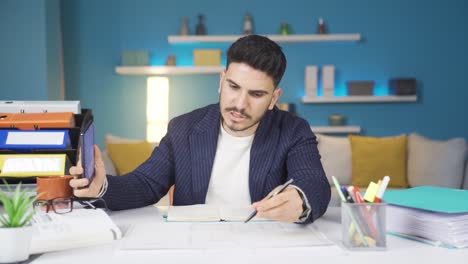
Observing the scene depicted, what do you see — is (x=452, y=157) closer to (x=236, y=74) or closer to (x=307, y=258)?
(x=236, y=74)

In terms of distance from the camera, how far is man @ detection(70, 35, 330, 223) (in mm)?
1808

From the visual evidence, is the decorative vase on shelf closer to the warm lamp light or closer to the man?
the warm lamp light

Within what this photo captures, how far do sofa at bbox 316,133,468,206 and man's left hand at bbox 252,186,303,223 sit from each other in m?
3.33

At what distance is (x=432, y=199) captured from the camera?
54.8 inches

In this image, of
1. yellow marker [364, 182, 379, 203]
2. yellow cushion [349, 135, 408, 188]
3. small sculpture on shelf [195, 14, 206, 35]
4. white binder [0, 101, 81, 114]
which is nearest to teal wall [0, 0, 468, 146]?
small sculpture on shelf [195, 14, 206, 35]

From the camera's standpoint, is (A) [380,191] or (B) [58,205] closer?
(A) [380,191]

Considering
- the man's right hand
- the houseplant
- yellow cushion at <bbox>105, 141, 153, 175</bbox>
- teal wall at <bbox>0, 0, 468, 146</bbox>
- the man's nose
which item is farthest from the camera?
teal wall at <bbox>0, 0, 468, 146</bbox>

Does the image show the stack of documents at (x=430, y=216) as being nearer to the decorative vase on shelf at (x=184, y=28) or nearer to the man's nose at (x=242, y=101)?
the man's nose at (x=242, y=101)

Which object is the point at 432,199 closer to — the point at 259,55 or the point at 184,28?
the point at 259,55

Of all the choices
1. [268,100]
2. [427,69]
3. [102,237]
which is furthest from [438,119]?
[102,237]

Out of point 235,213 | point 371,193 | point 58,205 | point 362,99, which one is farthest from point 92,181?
point 362,99

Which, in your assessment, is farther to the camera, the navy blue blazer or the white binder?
the navy blue blazer

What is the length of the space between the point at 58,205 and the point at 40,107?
321 millimetres

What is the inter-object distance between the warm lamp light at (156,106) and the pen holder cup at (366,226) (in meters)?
4.18
